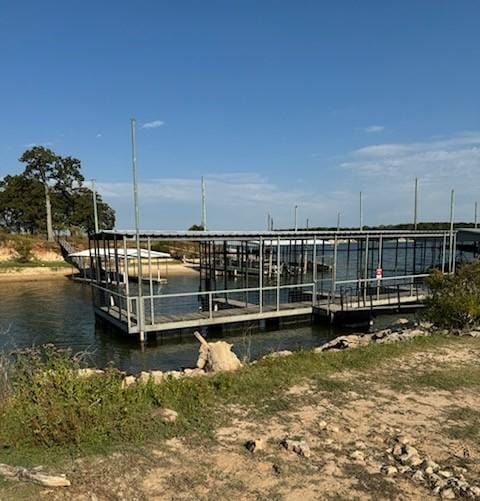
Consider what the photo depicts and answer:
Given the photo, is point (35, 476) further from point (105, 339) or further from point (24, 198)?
point (24, 198)

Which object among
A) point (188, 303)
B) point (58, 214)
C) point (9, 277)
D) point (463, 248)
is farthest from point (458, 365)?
point (58, 214)

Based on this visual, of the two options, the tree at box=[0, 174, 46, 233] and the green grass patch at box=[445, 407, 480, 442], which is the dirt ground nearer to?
the green grass patch at box=[445, 407, 480, 442]

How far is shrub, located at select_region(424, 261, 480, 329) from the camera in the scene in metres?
11.0

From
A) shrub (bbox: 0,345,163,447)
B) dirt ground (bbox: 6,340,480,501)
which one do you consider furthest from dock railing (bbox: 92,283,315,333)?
dirt ground (bbox: 6,340,480,501)

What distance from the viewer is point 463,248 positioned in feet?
109

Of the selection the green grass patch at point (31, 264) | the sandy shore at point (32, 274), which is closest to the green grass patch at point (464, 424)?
the sandy shore at point (32, 274)

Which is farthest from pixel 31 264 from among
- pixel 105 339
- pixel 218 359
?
pixel 218 359

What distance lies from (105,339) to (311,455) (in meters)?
11.8

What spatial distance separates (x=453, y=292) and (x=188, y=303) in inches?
504

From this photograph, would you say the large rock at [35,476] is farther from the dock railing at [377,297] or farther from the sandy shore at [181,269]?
the sandy shore at [181,269]

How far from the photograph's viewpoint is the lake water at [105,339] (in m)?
12.6

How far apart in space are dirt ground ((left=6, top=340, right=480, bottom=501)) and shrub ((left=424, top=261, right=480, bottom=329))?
5081 millimetres

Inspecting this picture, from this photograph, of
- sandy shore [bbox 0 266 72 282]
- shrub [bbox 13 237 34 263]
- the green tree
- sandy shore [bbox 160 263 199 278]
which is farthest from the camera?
the green tree

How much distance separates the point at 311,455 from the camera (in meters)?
4.45
